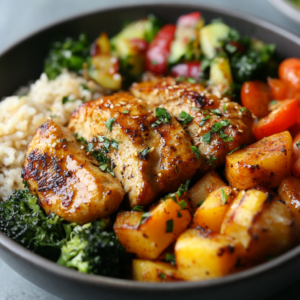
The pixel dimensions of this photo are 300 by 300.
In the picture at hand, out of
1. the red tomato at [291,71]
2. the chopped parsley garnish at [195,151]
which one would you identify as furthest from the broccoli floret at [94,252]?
the red tomato at [291,71]

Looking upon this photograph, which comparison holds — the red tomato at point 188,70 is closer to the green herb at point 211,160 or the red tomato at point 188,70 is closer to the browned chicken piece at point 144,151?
the browned chicken piece at point 144,151

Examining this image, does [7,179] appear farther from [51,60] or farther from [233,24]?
[233,24]

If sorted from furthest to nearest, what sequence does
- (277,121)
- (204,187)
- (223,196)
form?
(277,121), (204,187), (223,196)

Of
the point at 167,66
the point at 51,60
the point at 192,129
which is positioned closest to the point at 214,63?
the point at 167,66

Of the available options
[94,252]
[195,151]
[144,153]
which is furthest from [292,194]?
[94,252]

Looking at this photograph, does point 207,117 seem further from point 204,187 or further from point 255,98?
point 255,98

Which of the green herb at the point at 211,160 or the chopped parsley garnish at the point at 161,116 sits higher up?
the chopped parsley garnish at the point at 161,116
